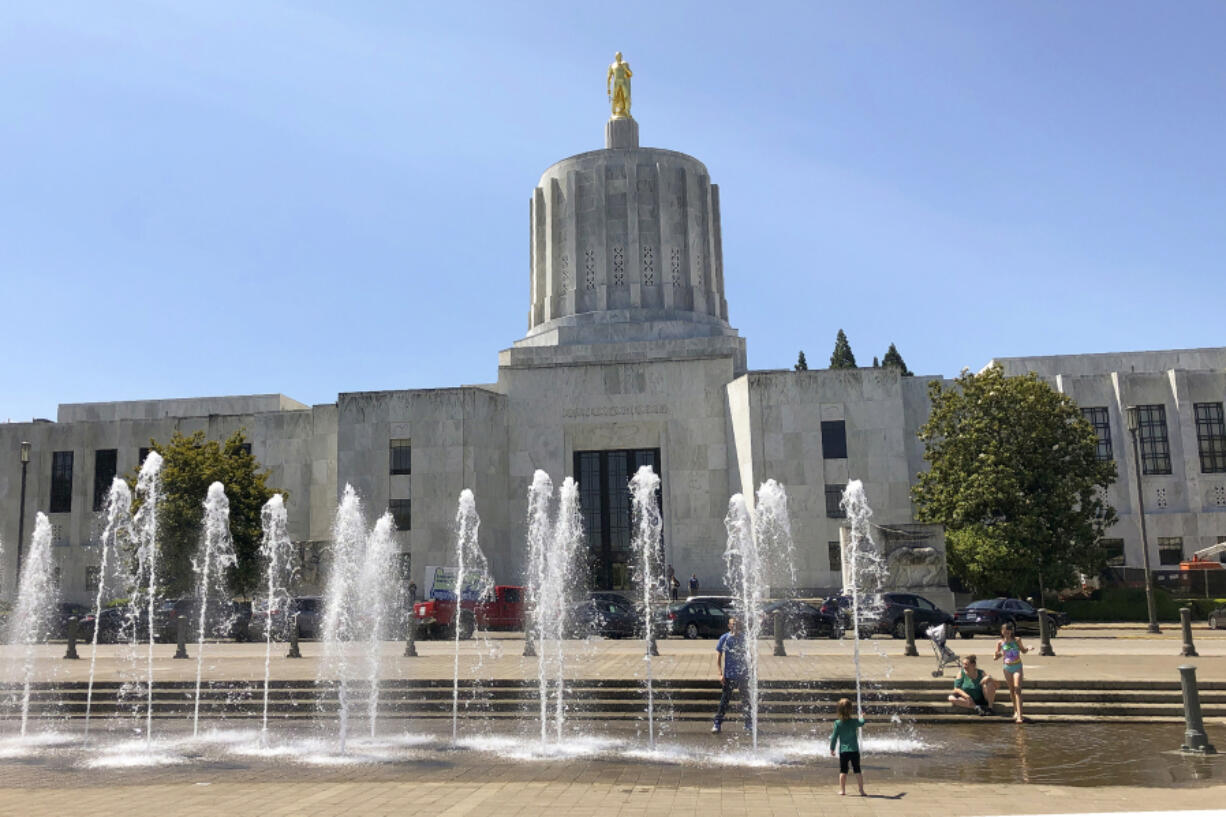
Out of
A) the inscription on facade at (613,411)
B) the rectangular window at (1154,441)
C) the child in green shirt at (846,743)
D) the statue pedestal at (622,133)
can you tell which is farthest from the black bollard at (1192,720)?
the statue pedestal at (622,133)

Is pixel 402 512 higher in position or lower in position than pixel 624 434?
lower

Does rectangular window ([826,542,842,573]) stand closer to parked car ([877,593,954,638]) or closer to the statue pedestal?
parked car ([877,593,954,638])

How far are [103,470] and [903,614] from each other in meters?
36.0

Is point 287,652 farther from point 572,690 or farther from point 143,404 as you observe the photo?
point 143,404

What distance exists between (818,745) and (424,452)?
3015 centimetres

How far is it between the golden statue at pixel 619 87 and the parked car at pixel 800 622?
29.5 meters

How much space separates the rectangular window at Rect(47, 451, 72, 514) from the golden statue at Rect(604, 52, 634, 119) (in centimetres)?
3004

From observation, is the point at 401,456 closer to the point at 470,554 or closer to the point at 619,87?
the point at 470,554

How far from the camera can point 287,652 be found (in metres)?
23.5

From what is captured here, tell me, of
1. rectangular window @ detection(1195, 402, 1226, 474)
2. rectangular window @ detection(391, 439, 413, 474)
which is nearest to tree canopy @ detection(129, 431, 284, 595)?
rectangular window @ detection(391, 439, 413, 474)

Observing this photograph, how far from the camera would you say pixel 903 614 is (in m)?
25.3

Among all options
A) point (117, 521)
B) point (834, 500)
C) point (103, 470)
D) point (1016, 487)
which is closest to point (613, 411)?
point (834, 500)

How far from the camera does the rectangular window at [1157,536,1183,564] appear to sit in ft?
133

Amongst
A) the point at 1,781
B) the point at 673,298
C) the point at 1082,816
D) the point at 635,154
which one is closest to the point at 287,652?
the point at 1,781
